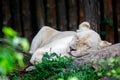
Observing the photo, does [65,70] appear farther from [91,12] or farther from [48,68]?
[91,12]

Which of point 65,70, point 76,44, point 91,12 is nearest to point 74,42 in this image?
point 76,44

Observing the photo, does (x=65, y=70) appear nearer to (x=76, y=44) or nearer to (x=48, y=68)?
(x=48, y=68)

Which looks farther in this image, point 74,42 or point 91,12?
point 91,12

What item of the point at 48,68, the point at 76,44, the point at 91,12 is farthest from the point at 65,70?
the point at 91,12

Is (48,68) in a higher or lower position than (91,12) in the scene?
lower

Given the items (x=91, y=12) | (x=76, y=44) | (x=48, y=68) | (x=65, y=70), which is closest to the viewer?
A: (x=65, y=70)

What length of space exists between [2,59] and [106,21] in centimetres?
784

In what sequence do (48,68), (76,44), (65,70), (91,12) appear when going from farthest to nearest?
(91,12), (76,44), (48,68), (65,70)

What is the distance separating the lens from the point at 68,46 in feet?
20.5

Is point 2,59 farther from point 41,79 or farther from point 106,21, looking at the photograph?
point 106,21

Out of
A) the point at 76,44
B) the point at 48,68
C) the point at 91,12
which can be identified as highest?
the point at 91,12

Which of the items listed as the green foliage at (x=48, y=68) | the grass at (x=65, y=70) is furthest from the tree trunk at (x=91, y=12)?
the green foliage at (x=48, y=68)

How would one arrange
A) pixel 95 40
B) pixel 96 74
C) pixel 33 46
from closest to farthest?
1. pixel 96 74
2. pixel 95 40
3. pixel 33 46

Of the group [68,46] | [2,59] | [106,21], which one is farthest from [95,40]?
[2,59]
